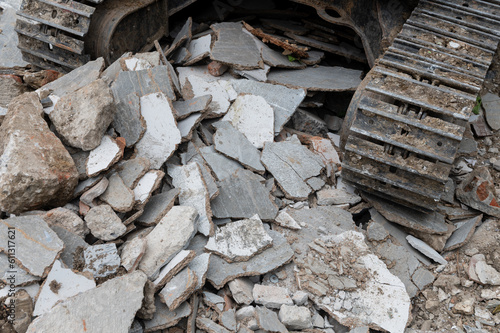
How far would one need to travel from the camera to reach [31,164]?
3.11m

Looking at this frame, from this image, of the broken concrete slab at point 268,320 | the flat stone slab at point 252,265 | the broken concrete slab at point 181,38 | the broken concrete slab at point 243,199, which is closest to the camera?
the broken concrete slab at point 268,320

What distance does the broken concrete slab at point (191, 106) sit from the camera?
4.06 metres

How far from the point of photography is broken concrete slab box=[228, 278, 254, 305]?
10.5ft

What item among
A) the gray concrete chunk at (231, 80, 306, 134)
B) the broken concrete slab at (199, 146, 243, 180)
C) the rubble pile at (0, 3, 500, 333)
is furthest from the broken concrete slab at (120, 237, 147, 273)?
the gray concrete chunk at (231, 80, 306, 134)


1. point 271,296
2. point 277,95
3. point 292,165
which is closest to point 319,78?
point 277,95

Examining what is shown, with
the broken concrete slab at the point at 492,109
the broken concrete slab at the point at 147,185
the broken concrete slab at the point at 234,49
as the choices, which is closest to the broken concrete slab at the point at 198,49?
the broken concrete slab at the point at 234,49

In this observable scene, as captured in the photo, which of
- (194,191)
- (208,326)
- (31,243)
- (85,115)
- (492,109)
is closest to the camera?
(31,243)

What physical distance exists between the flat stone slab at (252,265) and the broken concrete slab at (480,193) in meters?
1.72

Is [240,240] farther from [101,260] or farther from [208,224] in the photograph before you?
[101,260]

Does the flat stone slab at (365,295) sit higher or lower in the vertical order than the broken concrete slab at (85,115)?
lower

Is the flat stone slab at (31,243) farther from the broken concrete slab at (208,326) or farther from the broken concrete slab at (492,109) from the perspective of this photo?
the broken concrete slab at (492,109)

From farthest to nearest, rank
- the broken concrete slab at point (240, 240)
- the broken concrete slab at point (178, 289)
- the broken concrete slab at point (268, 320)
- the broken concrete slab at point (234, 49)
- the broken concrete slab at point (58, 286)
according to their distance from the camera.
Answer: the broken concrete slab at point (234, 49), the broken concrete slab at point (240, 240), the broken concrete slab at point (268, 320), the broken concrete slab at point (178, 289), the broken concrete slab at point (58, 286)

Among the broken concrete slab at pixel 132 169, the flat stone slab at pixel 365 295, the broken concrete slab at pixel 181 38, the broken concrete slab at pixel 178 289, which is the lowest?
the flat stone slab at pixel 365 295

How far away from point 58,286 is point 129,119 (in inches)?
58.7
